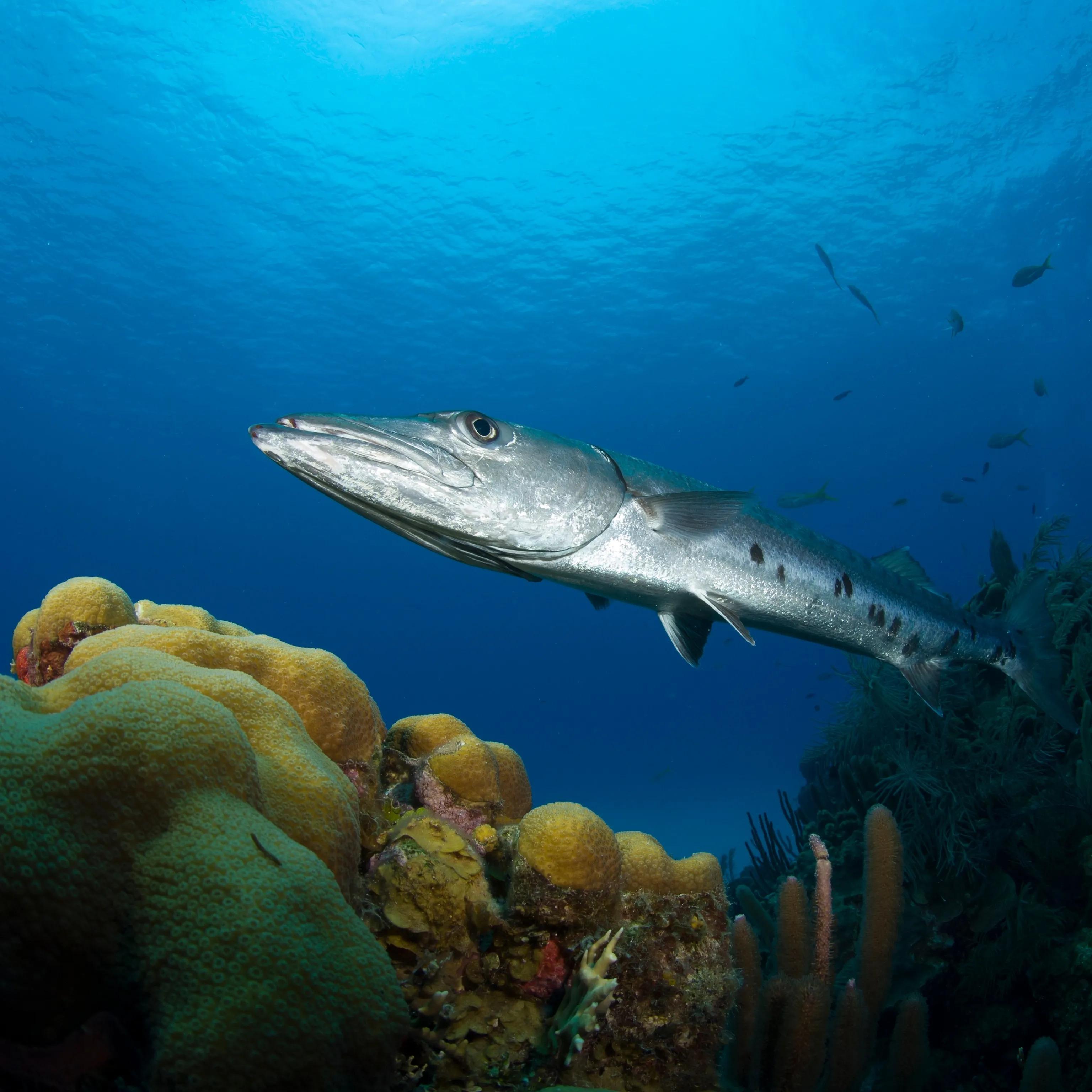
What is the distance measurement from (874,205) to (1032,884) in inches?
1526

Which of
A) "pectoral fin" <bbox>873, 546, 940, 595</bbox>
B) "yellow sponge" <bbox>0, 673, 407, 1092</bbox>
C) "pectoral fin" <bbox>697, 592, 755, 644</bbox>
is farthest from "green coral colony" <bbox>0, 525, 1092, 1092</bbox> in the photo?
"pectoral fin" <bbox>873, 546, 940, 595</bbox>

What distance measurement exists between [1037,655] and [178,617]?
6.73 meters

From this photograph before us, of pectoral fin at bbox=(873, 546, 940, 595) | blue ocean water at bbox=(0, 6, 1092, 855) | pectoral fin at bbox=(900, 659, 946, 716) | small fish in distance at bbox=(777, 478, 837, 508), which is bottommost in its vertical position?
pectoral fin at bbox=(900, 659, 946, 716)

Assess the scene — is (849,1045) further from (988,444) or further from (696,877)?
(988,444)

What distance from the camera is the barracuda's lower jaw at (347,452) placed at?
97.9 inches

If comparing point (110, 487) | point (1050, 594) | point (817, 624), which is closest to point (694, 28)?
point (1050, 594)

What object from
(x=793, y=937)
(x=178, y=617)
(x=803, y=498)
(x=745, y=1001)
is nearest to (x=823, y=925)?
(x=793, y=937)

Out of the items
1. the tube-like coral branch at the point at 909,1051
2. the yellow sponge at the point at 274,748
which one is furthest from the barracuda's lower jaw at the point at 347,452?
the tube-like coral branch at the point at 909,1051

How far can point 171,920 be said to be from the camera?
1.54 metres

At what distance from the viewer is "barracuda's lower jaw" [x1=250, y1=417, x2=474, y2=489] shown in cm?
249

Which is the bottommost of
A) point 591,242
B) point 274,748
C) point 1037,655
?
point 274,748

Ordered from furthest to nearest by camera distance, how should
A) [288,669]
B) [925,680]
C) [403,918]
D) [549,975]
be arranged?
[925,680]
[288,669]
[549,975]
[403,918]

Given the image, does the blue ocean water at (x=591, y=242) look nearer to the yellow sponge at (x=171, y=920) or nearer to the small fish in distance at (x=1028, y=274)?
the yellow sponge at (x=171, y=920)

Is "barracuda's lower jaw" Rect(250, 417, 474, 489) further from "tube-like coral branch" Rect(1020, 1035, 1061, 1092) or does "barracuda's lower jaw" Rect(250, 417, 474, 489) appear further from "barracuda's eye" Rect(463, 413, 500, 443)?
"tube-like coral branch" Rect(1020, 1035, 1061, 1092)
